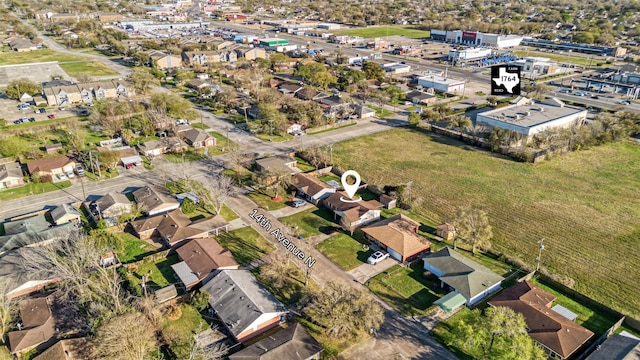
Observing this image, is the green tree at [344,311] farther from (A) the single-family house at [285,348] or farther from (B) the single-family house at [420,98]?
(B) the single-family house at [420,98]

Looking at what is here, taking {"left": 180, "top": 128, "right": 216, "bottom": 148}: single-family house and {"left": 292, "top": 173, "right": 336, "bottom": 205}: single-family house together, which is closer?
{"left": 292, "top": 173, "right": 336, "bottom": 205}: single-family house

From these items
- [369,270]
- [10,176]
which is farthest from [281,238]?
[10,176]

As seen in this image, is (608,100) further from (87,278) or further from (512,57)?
(87,278)

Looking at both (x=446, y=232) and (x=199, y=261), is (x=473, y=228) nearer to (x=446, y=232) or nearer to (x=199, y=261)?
(x=446, y=232)

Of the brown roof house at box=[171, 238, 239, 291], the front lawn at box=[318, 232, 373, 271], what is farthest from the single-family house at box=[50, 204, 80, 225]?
the front lawn at box=[318, 232, 373, 271]

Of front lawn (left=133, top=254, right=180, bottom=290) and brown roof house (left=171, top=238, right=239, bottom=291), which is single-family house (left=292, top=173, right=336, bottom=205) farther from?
front lawn (left=133, top=254, right=180, bottom=290)

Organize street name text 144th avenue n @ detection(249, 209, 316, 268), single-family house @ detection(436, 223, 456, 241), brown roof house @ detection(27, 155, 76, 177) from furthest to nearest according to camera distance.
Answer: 1. brown roof house @ detection(27, 155, 76, 177)
2. single-family house @ detection(436, 223, 456, 241)
3. street name text 144th avenue n @ detection(249, 209, 316, 268)

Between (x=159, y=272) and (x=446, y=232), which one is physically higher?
(x=446, y=232)

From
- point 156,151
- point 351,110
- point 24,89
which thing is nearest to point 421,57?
point 351,110
